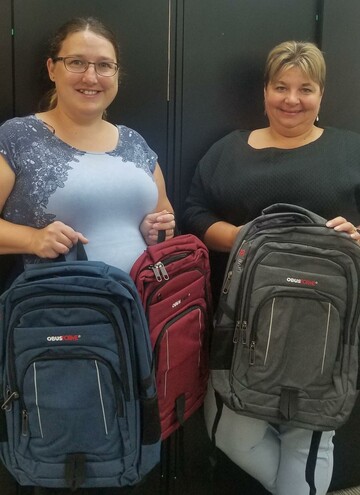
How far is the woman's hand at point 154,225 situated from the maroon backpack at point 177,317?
0.05 metres

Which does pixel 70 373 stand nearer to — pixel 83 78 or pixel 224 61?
pixel 83 78

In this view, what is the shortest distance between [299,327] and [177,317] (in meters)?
0.33

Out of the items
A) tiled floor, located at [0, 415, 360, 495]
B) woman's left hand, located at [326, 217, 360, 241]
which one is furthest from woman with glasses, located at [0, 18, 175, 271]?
tiled floor, located at [0, 415, 360, 495]

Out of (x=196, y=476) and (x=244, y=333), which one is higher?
(x=244, y=333)

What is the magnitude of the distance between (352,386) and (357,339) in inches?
5.1

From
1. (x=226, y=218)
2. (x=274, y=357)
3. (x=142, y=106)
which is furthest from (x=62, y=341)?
(x=142, y=106)

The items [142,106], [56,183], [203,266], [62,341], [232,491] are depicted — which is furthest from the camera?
[232,491]

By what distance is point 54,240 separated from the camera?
121cm

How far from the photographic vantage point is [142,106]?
1647 mm

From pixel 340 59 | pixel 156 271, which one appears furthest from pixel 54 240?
pixel 340 59

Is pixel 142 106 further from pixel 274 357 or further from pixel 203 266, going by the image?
pixel 274 357

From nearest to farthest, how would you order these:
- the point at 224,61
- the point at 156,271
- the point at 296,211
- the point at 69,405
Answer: the point at 69,405 → the point at 156,271 → the point at 296,211 → the point at 224,61

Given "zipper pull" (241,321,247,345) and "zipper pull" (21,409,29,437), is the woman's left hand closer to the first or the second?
"zipper pull" (241,321,247,345)

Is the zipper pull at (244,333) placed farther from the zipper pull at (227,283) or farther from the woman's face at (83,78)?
the woman's face at (83,78)
